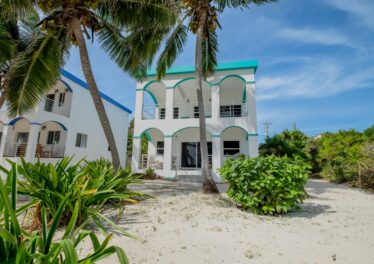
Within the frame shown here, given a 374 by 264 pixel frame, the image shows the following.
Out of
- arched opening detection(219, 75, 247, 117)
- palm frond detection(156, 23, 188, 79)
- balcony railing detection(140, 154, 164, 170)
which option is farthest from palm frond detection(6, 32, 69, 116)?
arched opening detection(219, 75, 247, 117)

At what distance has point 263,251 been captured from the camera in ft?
10.2

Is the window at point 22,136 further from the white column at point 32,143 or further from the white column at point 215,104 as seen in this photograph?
the white column at point 215,104

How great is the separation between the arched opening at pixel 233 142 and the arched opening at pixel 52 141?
1304 cm

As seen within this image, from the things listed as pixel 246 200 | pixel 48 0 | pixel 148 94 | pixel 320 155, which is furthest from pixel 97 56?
pixel 320 155

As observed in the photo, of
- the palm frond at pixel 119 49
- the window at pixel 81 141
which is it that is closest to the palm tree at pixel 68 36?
the palm frond at pixel 119 49

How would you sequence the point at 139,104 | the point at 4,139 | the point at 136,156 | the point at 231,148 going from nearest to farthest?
the point at 4,139, the point at 136,156, the point at 139,104, the point at 231,148

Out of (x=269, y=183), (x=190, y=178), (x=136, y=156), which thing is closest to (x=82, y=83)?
(x=136, y=156)

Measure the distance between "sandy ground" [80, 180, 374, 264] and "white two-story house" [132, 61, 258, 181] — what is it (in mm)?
8035

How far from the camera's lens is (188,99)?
18094 millimetres

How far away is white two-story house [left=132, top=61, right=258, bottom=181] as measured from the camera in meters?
13.7

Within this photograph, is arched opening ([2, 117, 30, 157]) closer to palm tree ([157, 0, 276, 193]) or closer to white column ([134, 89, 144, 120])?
white column ([134, 89, 144, 120])

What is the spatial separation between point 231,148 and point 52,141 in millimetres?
15416

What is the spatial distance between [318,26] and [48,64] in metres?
12.4

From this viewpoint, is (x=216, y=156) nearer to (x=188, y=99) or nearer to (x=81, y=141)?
(x=188, y=99)
